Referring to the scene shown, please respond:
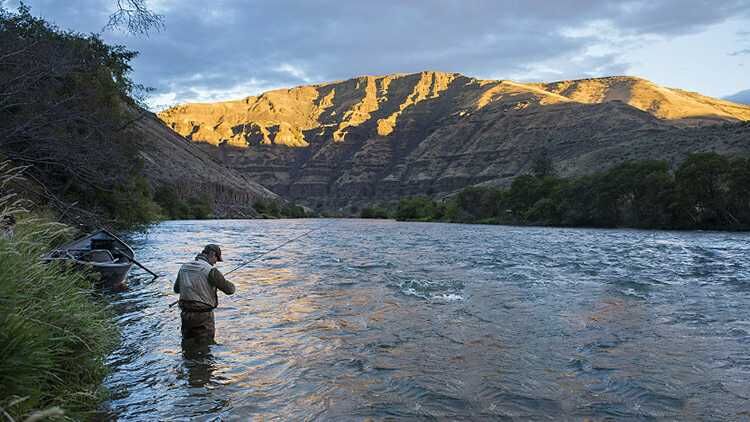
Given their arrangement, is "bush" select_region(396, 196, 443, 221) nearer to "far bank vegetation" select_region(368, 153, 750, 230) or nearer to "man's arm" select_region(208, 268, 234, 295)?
"far bank vegetation" select_region(368, 153, 750, 230)

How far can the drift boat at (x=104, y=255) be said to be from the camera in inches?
635

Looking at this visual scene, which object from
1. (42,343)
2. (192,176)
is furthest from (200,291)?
(192,176)

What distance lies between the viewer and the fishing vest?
9961 mm

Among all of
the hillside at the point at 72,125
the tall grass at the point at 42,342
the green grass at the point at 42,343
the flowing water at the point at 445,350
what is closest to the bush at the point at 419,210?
the hillside at the point at 72,125

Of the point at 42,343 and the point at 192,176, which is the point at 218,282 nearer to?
the point at 42,343

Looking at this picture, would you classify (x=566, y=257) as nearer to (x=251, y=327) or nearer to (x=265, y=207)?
(x=251, y=327)

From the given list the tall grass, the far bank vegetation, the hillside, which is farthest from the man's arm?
the far bank vegetation

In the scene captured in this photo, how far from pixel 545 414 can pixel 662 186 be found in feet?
194

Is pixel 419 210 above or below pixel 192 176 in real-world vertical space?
below

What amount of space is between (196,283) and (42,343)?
448cm

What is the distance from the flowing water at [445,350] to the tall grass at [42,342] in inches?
27.1

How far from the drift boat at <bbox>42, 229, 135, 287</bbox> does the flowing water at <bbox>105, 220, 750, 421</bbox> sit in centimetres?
61

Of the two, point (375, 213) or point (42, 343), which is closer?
point (42, 343)

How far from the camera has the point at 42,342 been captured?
5.42m
